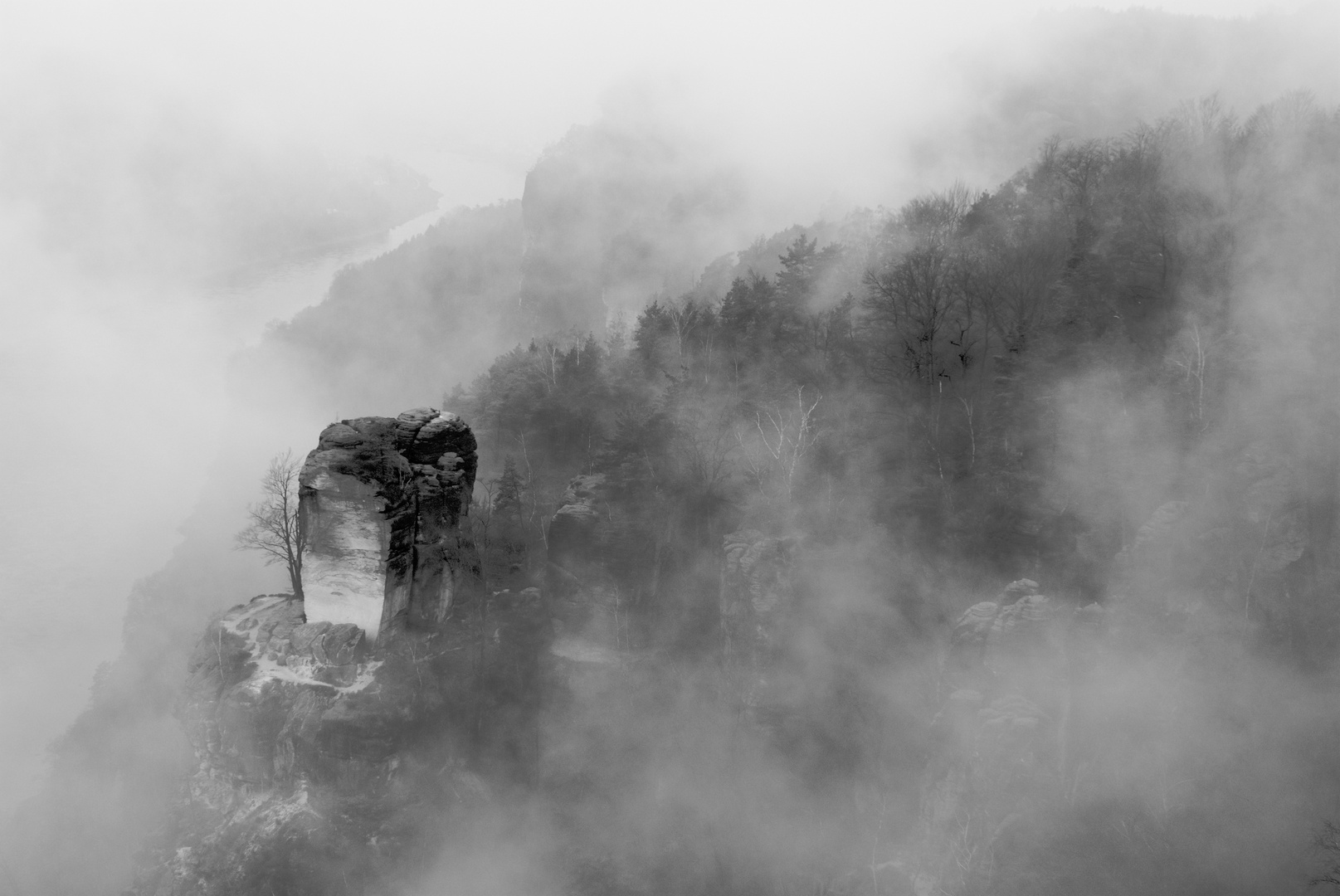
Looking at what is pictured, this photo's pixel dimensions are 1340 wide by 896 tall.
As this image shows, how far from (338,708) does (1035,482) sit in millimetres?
28707

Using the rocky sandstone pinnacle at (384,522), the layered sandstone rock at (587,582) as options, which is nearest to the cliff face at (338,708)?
the rocky sandstone pinnacle at (384,522)

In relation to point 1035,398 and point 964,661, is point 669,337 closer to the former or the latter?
point 1035,398

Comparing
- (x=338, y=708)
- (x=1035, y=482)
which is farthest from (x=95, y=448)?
(x=1035, y=482)

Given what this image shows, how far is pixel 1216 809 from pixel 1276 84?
55825 millimetres

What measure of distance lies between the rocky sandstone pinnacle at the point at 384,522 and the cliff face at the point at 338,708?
6 cm

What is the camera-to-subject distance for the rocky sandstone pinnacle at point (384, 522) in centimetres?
3048

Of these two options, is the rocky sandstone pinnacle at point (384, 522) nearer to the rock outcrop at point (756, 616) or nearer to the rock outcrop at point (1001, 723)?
the rock outcrop at point (756, 616)

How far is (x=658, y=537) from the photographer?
125 ft

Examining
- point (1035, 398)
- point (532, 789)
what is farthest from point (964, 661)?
point (532, 789)

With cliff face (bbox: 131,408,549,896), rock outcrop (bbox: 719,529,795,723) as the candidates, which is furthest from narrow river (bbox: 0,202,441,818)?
rock outcrop (bbox: 719,529,795,723)

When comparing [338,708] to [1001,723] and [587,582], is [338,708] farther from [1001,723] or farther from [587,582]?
[1001,723]

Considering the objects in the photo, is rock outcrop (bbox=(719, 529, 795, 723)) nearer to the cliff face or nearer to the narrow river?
the cliff face

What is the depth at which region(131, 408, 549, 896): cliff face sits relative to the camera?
30281 millimetres

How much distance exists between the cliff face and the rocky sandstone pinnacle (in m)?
0.06
